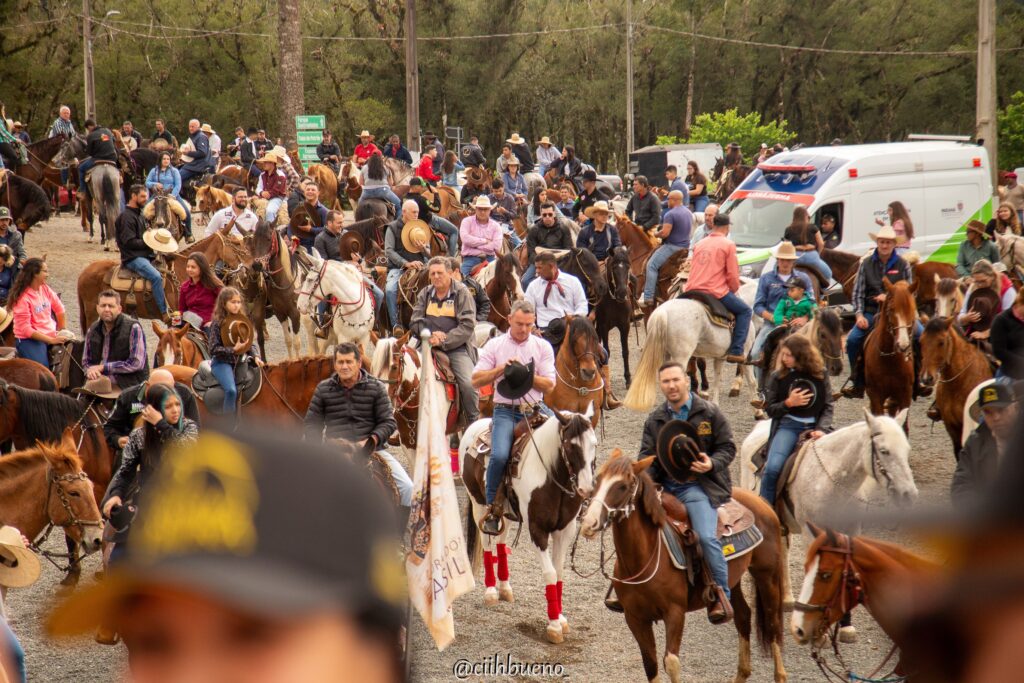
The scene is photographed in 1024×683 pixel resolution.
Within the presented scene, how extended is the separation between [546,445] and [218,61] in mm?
43323

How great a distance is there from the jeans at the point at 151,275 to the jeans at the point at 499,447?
8.87m

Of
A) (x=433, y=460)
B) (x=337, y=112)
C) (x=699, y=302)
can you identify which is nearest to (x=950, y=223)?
(x=699, y=302)

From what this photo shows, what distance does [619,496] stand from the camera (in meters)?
7.48


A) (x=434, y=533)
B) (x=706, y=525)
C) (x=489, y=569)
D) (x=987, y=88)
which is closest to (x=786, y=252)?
(x=489, y=569)

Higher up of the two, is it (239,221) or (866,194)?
(866,194)

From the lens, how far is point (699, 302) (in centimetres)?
1527

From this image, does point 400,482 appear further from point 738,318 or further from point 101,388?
point 738,318

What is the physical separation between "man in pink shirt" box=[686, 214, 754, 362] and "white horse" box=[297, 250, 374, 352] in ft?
14.5

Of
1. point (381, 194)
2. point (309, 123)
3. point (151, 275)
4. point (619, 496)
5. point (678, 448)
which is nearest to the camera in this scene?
point (619, 496)

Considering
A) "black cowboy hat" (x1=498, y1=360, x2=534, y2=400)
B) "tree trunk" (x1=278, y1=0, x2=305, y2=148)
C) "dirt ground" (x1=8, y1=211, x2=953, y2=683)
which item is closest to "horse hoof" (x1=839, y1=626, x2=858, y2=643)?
"dirt ground" (x1=8, y1=211, x2=953, y2=683)

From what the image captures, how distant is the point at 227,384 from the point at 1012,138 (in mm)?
28342

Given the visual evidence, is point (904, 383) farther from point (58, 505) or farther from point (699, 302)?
point (58, 505)

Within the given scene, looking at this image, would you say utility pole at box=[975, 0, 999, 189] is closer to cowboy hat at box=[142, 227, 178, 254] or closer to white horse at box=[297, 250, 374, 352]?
white horse at box=[297, 250, 374, 352]

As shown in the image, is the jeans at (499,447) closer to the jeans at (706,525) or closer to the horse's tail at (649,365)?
the jeans at (706,525)
